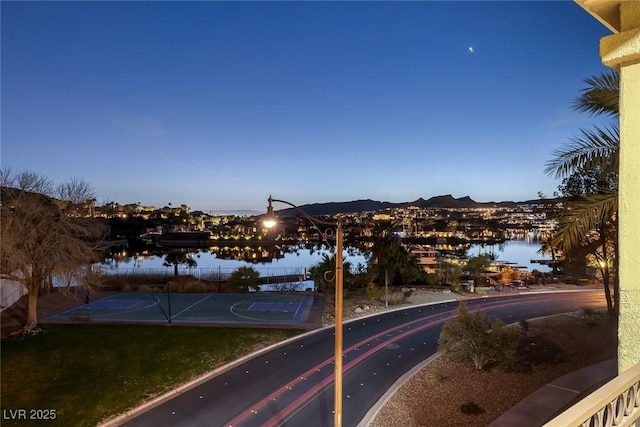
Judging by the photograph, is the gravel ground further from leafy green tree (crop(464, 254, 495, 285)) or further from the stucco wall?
leafy green tree (crop(464, 254, 495, 285))

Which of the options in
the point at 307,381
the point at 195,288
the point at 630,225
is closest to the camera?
the point at 630,225

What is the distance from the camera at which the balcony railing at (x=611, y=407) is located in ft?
8.59

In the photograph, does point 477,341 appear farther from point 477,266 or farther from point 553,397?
point 477,266

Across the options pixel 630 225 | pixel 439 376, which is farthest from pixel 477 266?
pixel 630 225

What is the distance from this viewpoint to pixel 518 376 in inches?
543

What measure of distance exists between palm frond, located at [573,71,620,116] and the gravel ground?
28.3ft

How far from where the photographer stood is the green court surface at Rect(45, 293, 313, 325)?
24031 millimetres

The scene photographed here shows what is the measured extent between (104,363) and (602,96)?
19.5m

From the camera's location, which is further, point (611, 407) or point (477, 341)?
point (477, 341)

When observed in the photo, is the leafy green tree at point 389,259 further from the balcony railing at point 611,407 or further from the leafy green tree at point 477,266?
the balcony railing at point 611,407

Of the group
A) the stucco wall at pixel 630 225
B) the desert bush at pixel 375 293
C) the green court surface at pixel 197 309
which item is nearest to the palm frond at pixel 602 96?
the stucco wall at pixel 630 225

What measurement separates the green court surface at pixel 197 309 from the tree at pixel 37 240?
436 cm

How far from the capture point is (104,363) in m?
16.2

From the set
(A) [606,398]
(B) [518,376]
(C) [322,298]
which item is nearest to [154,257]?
(C) [322,298]
